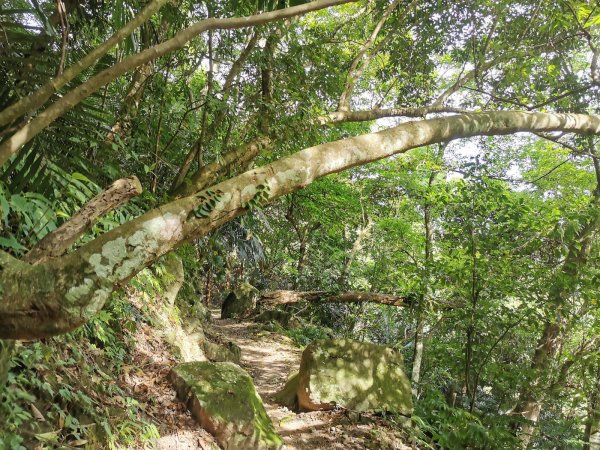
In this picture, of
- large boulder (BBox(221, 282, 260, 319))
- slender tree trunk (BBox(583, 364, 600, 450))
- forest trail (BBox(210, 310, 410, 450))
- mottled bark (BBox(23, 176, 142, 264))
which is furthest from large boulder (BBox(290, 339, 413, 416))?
large boulder (BBox(221, 282, 260, 319))

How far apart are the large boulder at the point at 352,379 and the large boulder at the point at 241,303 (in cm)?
689

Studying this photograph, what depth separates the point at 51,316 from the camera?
1405 millimetres

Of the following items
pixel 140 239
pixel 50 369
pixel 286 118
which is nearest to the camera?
pixel 140 239

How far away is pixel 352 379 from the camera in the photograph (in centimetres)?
583

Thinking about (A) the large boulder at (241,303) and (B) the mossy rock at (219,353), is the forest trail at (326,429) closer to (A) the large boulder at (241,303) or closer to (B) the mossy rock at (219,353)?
(B) the mossy rock at (219,353)

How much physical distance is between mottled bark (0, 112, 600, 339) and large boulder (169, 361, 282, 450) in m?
2.53

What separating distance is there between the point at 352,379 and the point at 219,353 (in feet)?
7.85

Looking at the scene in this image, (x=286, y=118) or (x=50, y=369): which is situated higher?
(x=286, y=118)

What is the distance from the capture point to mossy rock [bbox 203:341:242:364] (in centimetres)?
664

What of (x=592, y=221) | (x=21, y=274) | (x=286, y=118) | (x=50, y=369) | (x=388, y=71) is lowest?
(x=50, y=369)

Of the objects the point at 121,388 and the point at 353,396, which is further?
the point at 353,396

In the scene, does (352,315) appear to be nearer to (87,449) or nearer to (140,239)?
(87,449)

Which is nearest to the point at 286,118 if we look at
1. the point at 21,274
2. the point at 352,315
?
the point at 21,274

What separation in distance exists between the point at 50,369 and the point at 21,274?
1.71 meters
